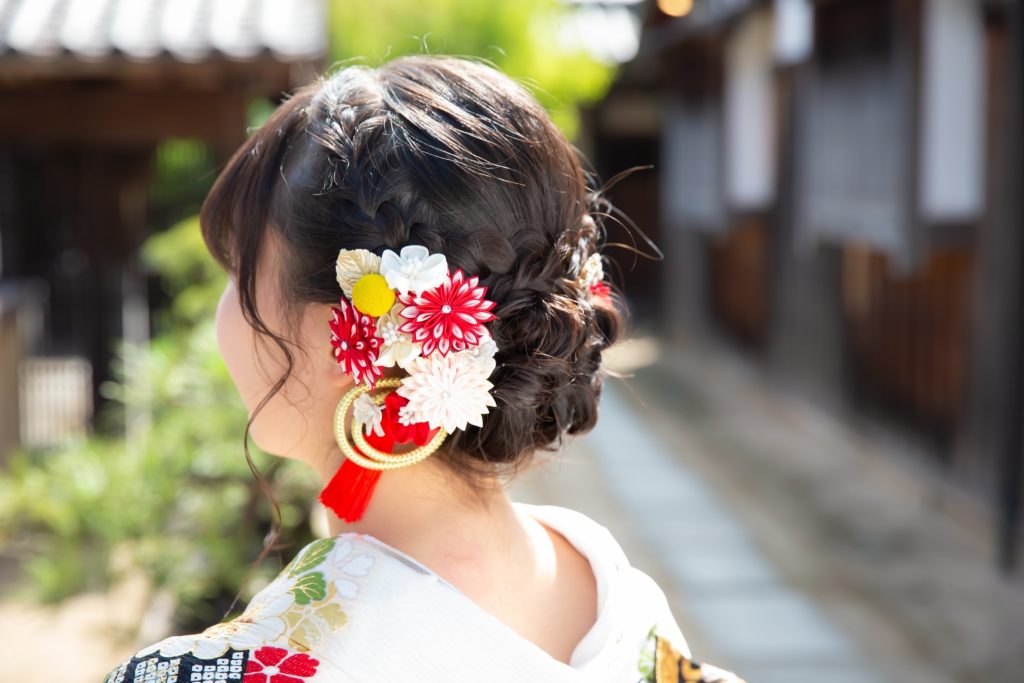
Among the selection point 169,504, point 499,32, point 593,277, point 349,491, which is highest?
point 499,32

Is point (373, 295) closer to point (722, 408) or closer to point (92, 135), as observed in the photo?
point (92, 135)

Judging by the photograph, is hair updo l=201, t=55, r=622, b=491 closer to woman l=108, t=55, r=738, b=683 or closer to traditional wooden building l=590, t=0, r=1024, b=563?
woman l=108, t=55, r=738, b=683

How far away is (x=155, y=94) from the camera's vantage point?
17.7 feet

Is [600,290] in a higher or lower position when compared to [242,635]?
higher

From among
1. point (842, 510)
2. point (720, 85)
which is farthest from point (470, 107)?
point (720, 85)

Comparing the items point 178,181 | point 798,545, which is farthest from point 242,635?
point 178,181

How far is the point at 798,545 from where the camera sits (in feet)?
19.7

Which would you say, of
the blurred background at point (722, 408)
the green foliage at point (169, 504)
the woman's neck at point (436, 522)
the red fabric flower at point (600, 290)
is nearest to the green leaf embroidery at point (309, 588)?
the woman's neck at point (436, 522)

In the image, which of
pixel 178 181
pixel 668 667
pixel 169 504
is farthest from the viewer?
pixel 178 181

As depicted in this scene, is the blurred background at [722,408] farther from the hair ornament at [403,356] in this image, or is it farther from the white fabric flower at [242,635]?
the white fabric flower at [242,635]

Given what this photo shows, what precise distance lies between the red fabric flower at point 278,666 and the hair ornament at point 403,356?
0.20 meters

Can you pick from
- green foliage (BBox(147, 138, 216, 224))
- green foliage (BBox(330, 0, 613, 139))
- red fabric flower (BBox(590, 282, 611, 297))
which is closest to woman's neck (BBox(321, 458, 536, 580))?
red fabric flower (BBox(590, 282, 611, 297))

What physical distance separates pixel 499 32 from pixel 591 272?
18.8 meters

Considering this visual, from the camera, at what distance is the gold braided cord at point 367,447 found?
1.28m
